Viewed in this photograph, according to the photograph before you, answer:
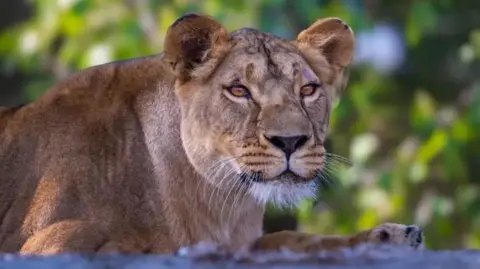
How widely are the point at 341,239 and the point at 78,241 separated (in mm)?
777

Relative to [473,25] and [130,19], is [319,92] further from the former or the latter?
[473,25]

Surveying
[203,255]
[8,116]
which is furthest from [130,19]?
[203,255]

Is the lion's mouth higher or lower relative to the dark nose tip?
lower

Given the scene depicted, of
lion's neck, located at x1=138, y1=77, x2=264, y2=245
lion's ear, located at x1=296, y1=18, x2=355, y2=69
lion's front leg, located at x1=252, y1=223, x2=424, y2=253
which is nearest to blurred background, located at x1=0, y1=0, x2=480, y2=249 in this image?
lion's ear, located at x1=296, y1=18, x2=355, y2=69

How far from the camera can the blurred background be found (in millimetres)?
8611

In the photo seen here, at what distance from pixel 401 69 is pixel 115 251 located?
24.0ft

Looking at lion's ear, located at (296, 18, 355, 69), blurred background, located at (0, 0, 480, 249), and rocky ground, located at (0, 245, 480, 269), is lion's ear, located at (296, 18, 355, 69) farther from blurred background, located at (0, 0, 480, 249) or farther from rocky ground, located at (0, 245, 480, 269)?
blurred background, located at (0, 0, 480, 249)

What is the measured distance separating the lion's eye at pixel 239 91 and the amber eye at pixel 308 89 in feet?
0.57

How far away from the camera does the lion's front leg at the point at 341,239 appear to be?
376 cm

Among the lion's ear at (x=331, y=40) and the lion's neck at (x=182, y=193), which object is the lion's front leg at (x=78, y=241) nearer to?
the lion's neck at (x=182, y=193)

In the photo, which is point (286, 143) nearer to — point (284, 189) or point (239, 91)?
point (284, 189)

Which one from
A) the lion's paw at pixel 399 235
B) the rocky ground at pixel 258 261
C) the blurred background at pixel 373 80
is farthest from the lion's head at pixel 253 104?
the blurred background at pixel 373 80

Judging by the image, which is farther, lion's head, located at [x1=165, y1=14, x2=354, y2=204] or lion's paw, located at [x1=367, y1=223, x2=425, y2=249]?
lion's head, located at [x1=165, y1=14, x2=354, y2=204]

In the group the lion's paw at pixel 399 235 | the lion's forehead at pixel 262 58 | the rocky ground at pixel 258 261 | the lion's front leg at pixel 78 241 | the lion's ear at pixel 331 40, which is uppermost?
the lion's ear at pixel 331 40
